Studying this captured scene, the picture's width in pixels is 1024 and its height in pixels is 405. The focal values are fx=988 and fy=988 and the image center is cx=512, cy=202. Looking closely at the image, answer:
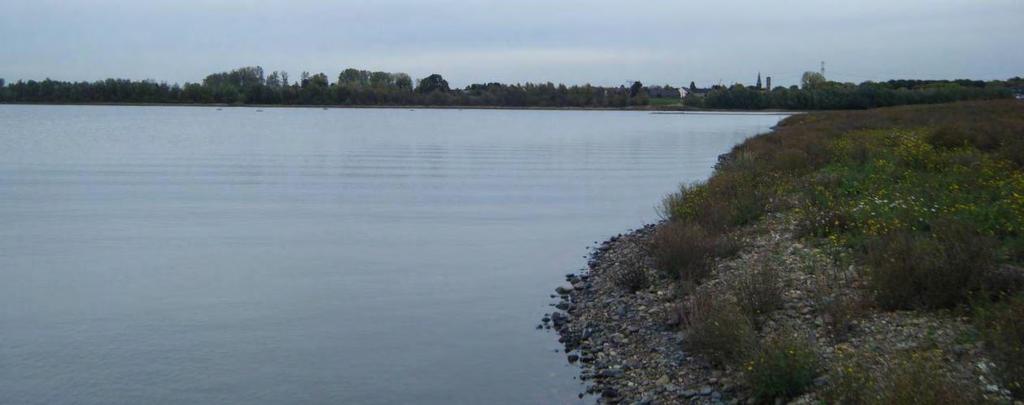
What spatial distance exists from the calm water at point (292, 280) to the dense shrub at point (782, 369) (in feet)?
7.35

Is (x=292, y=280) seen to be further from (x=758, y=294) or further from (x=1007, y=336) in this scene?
(x=1007, y=336)

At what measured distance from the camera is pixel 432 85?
18788 cm

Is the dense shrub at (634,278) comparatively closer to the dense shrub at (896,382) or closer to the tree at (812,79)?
the dense shrub at (896,382)

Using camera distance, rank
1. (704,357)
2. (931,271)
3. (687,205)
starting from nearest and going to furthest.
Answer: (704,357)
(931,271)
(687,205)

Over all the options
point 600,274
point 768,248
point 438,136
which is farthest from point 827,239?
point 438,136

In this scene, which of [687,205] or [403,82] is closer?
[687,205]

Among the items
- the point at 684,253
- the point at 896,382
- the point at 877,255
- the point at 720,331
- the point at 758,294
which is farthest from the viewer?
the point at 684,253

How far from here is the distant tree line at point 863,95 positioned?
104 m

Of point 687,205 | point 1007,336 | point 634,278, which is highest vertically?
point 1007,336

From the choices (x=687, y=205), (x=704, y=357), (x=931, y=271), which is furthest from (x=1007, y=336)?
(x=687, y=205)

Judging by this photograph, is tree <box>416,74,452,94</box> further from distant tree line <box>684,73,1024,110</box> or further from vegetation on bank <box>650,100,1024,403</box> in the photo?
vegetation on bank <box>650,100,1024,403</box>

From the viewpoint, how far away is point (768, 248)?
14.1 meters

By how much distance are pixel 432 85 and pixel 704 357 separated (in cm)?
18061

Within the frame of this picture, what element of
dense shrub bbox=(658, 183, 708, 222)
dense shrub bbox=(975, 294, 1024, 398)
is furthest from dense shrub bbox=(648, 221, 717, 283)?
dense shrub bbox=(975, 294, 1024, 398)
